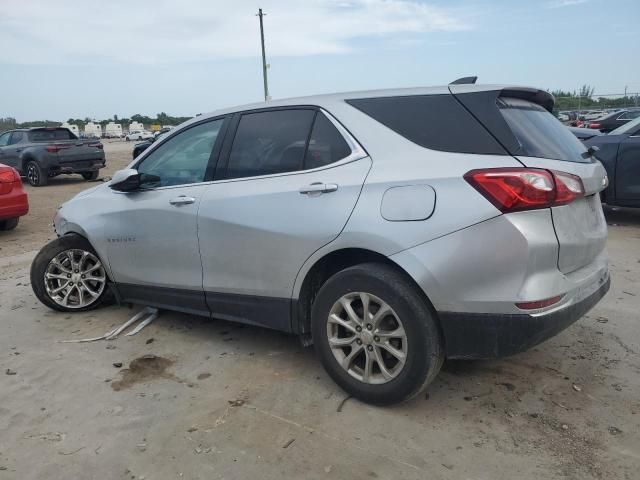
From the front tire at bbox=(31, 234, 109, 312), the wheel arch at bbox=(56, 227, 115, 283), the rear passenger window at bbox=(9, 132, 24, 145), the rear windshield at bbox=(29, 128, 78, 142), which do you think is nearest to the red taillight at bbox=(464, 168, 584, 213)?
the wheel arch at bbox=(56, 227, 115, 283)

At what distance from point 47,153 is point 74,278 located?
10905mm

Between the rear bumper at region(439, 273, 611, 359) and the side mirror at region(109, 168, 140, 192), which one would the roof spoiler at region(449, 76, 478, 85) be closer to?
the rear bumper at region(439, 273, 611, 359)

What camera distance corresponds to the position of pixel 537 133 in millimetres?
2945

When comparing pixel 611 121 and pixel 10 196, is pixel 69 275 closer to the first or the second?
pixel 10 196

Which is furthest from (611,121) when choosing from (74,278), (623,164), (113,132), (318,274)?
(113,132)

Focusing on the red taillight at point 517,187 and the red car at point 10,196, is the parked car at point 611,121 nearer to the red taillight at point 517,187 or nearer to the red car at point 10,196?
the red car at point 10,196

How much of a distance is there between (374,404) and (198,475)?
99cm

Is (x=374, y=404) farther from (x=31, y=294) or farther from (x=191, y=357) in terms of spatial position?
(x=31, y=294)

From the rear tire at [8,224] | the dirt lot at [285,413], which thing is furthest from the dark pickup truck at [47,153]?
the dirt lot at [285,413]

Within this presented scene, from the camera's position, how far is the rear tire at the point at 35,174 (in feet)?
46.5

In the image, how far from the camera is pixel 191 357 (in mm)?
3793

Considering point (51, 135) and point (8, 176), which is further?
point (51, 135)

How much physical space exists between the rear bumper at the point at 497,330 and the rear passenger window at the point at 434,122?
803 mm

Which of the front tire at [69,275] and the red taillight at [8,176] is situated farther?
the red taillight at [8,176]
